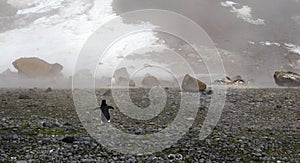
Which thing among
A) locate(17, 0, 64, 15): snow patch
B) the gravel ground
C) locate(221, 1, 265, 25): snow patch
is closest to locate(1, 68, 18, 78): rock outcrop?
the gravel ground

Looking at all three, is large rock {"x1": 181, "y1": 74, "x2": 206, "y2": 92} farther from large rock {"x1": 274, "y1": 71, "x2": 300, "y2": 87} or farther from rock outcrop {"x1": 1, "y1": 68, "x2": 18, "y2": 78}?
rock outcrop {"x1": 1, "y1": 68, "x2": 18, "y2": 78}

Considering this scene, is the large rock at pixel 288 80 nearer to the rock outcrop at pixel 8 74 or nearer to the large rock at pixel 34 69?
the large rock at pixel 34 69

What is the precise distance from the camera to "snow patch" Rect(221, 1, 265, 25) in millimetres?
69500

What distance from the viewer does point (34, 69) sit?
41.4 m

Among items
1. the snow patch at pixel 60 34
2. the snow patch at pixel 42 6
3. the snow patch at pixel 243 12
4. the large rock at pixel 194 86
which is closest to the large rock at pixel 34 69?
the snow patch at pixel 60 34

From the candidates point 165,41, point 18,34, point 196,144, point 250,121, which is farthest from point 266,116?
point 18,34

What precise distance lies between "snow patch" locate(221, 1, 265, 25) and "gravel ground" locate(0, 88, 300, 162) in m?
50.2

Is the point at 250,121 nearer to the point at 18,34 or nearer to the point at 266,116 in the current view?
the point at 266,116

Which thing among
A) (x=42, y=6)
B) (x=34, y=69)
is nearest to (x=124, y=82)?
(x=34, y=69)

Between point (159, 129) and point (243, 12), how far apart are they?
208 feet

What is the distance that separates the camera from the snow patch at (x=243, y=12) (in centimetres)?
6950

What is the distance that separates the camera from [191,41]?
60500 mm

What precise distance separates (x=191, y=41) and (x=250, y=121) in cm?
4433

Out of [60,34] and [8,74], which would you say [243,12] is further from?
[8,74]
